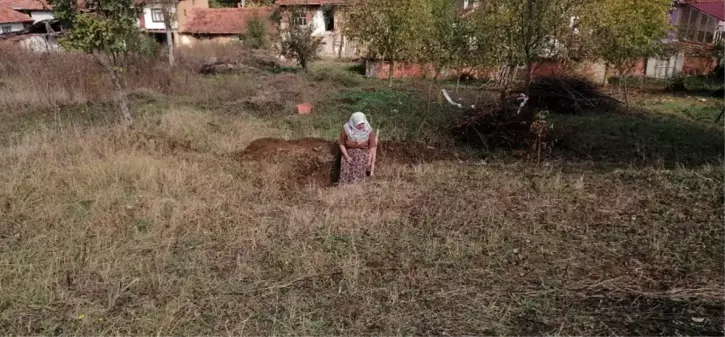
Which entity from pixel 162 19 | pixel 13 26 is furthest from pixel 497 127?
pixel 13 26

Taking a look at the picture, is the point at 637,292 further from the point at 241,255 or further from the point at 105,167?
the point at 105,167

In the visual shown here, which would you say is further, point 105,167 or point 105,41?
point 105,41

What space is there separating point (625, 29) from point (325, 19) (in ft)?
65.7

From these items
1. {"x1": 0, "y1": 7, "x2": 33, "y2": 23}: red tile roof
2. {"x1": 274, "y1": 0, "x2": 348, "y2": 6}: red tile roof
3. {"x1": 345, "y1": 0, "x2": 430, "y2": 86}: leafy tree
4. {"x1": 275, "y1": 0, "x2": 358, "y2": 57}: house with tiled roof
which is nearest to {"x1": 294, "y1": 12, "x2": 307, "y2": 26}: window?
{"x1": 275, "y1": 0, "x2": 358, "y2": 57}: house with tiled roof

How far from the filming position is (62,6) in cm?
687

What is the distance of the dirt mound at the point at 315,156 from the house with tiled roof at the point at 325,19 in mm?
21879

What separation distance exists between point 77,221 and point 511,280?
380 cm

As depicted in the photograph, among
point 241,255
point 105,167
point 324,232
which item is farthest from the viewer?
point 105,167

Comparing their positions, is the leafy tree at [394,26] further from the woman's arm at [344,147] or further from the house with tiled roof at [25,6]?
the house with tiled roof at [25,6]

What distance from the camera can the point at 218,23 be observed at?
32.2 meters

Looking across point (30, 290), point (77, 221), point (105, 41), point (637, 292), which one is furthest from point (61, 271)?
point (105, 41)

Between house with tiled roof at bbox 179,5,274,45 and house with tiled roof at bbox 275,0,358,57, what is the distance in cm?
176

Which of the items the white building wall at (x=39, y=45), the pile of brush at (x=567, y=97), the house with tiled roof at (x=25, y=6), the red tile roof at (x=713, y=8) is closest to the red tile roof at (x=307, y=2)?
the white building wall at (x=39, y=45)

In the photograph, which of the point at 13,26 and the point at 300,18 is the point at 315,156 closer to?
the point at 300,18
